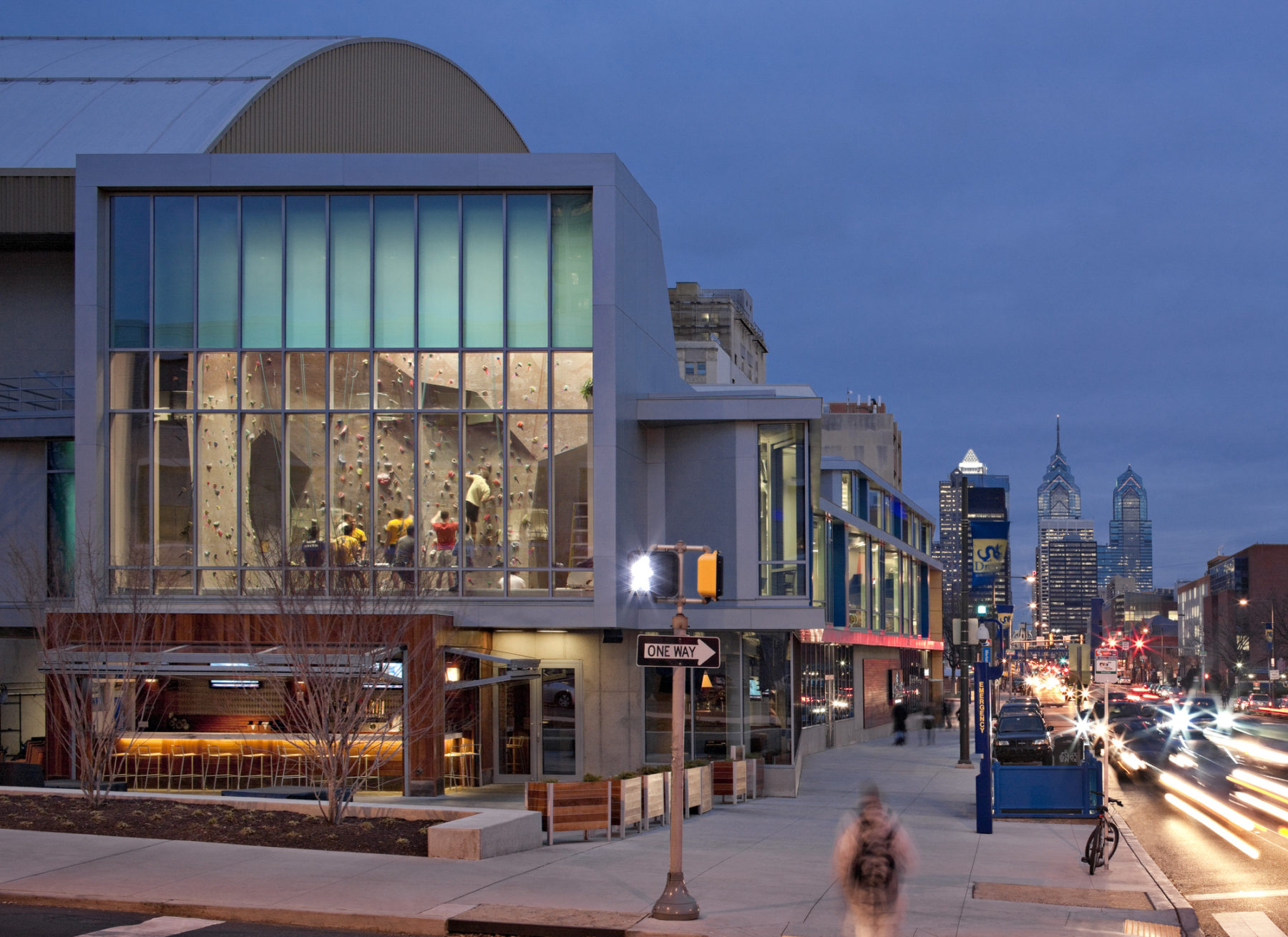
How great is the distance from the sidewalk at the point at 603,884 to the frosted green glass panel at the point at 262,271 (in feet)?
45.8

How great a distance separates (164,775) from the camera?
27.4m

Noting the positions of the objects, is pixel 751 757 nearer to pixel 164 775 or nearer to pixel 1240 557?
pixel 164 775

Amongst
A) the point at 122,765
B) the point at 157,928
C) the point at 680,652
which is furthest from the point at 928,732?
the point at 157,928

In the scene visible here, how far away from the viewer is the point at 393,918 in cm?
1308

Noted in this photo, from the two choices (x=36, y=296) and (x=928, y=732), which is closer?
(x=36, y=296)

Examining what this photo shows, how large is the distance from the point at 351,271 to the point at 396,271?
98 centimetres

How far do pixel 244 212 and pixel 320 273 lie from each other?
7.09ft

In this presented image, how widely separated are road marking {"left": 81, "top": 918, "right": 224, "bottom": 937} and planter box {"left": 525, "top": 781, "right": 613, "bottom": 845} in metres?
6.76

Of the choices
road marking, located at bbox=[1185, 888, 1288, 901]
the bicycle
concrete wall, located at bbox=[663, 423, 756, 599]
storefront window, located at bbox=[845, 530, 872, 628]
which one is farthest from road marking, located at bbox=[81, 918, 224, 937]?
storefront window, located at bbox=[845, 530, 872, 628]

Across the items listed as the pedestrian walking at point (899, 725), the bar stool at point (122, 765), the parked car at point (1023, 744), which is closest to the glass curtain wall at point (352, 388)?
the bar stool at point (122, 765)

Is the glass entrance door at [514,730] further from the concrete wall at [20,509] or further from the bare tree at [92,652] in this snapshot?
the concrete wall at [20,509]

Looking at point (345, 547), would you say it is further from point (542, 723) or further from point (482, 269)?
point (482, 269)

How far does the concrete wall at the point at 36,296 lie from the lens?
32.1m

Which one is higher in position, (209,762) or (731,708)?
(731,708)
